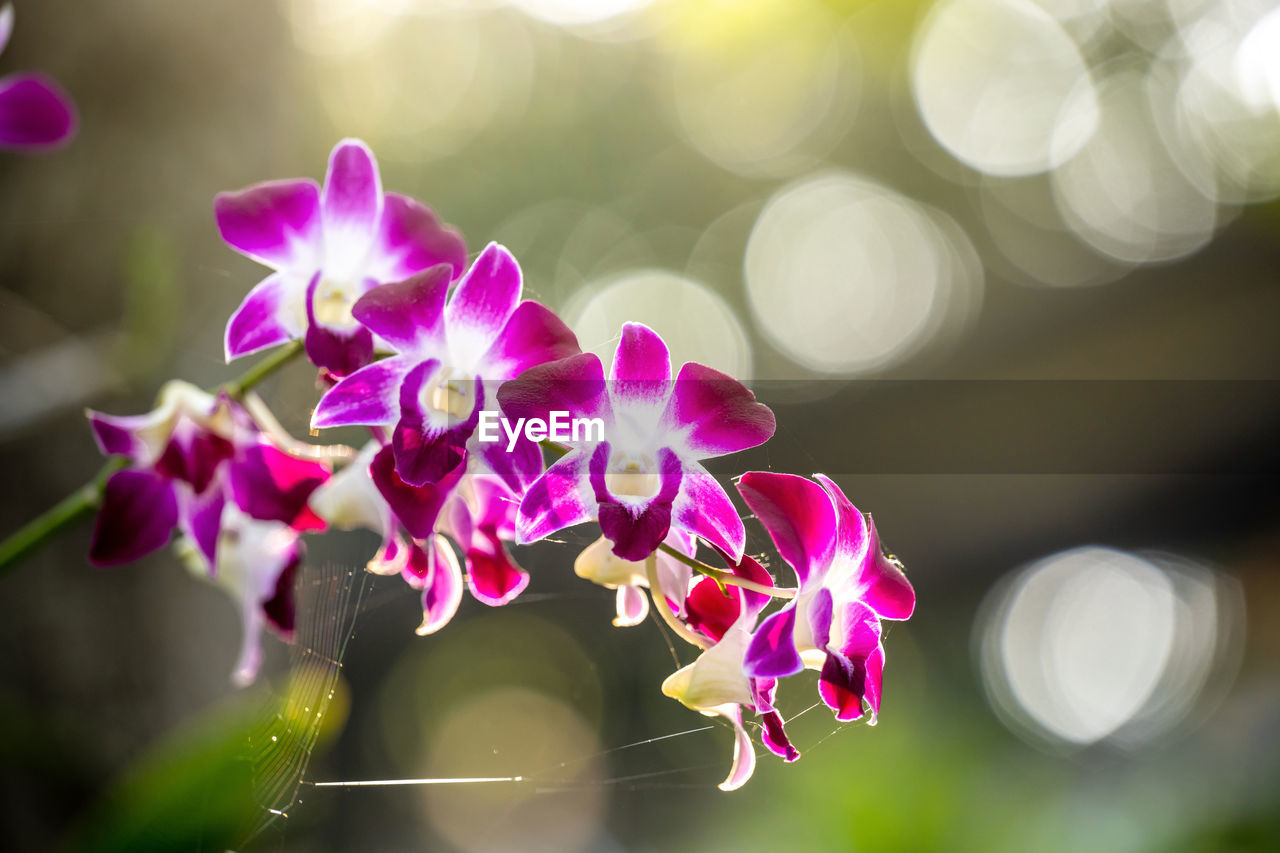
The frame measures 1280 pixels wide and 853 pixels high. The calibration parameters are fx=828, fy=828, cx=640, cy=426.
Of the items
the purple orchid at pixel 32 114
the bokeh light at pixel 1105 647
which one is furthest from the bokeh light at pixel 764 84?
the purple orchid at pixel 32 114

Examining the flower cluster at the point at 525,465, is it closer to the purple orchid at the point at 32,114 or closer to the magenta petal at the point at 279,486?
the magenta petal at the point at 279,486

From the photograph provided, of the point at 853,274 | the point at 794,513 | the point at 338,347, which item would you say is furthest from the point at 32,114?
the point at 853,274

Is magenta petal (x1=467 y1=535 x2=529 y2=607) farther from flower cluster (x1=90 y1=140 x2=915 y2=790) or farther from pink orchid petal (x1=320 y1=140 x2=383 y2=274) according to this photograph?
pink orchid petal (x1=320 y1=140 x2=383 y2=274)

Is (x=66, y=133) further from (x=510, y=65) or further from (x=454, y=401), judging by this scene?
(x=510, y=65)

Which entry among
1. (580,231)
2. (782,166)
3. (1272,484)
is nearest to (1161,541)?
(1272,484)

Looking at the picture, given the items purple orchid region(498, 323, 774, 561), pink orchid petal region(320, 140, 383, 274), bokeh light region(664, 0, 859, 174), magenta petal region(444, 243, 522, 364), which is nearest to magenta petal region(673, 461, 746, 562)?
purple orchid region(498, 323, 774, 561)

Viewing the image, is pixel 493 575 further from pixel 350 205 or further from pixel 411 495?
pixel 350 205

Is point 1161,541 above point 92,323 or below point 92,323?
below
